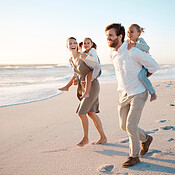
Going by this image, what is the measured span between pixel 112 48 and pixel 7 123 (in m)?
3.29

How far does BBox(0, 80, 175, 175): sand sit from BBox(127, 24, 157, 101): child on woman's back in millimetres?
957

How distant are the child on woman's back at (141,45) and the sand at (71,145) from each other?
37.7 inches

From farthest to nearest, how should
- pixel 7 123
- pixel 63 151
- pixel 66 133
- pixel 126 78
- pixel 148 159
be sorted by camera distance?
pixel 7 123, pixel 66 133, pixel 63 151, pixel 148 159, pixel 126 78

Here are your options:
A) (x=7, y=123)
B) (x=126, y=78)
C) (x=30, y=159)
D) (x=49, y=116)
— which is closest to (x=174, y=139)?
(x=126, y=78)

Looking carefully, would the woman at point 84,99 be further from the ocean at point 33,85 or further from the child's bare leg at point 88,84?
the ocean at point 33,85

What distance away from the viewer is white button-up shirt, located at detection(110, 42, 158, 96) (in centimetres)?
269

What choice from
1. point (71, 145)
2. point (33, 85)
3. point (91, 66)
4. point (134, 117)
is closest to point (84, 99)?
point (91, 66)

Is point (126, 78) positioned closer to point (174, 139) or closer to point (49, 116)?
point (174, 139)

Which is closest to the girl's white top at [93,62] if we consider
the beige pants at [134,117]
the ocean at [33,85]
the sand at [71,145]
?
the beige pants at [134,117]

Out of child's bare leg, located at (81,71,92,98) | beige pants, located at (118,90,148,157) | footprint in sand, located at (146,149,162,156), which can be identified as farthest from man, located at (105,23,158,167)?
child's bare leg, located at (81,71,92,98)

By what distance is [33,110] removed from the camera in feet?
20.0

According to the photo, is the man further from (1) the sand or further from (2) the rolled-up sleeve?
(1) the sand

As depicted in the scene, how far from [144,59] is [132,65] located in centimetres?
16

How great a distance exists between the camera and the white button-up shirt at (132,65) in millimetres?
2686
